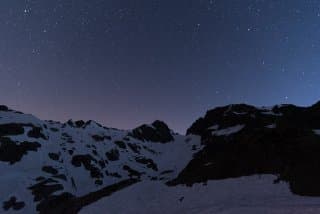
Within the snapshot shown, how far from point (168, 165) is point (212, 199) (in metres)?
80.0

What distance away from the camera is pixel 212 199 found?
30375 mm

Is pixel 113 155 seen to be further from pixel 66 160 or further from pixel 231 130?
pixel 231 130

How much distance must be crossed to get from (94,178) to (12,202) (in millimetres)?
27002

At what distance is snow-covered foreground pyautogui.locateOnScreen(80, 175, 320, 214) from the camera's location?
77.5ft

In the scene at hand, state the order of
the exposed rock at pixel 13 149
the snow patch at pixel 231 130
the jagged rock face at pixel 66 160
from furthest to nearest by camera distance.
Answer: the exposed rock at pixel 13 149
the snow patch at pixel 231 130
the jagged rock face at pixel 66 160

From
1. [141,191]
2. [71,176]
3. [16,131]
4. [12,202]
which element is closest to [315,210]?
[141,191]

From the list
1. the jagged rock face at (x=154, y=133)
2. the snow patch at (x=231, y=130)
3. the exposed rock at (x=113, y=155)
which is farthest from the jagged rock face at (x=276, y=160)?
the jagged rock face at (x=154, y=133)

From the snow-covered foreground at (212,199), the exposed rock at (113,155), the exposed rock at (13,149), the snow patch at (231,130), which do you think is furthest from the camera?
the exposed rock at (113,155)

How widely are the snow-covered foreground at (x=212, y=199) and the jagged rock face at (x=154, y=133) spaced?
101498 mm

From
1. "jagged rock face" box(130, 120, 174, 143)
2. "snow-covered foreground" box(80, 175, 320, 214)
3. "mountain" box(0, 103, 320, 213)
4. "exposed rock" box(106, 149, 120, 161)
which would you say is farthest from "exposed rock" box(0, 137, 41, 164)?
"snow-covered foreground" box(80, 175, 320, 214)

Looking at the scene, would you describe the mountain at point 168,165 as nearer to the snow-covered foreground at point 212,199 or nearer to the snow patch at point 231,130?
the snow-covered foreground at point 212,199

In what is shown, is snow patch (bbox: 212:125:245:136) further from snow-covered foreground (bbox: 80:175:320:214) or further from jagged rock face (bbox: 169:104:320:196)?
snow-covered foreground (bbox: 80:175:320:214)

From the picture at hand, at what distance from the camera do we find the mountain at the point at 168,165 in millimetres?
29906

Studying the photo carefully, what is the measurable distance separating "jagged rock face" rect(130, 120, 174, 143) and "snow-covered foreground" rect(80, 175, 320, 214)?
10150 cm
